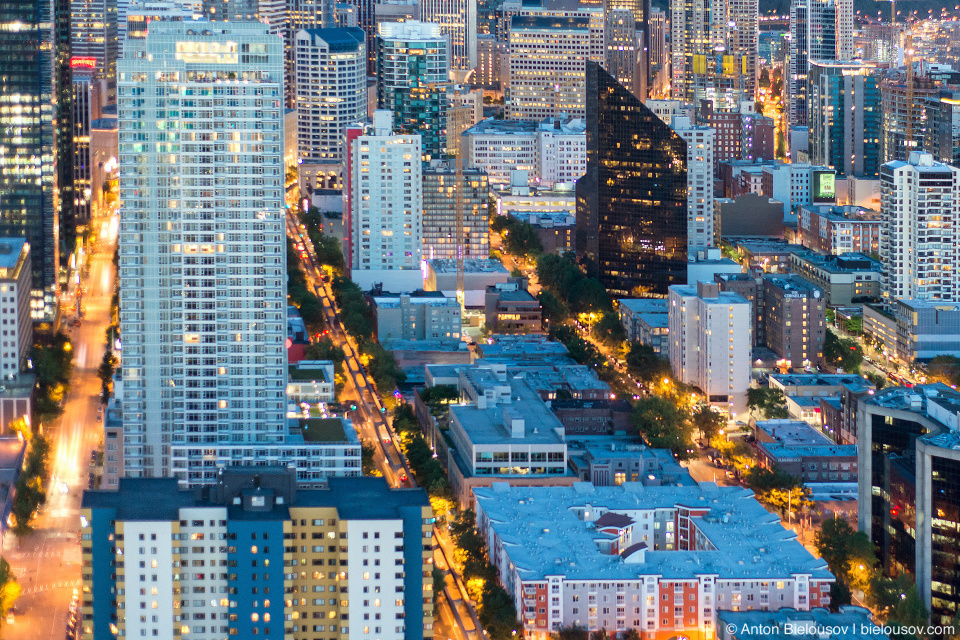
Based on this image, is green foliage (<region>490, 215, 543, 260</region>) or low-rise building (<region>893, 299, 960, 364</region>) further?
green foliage (<region>490, 215, 543, 260</region>)

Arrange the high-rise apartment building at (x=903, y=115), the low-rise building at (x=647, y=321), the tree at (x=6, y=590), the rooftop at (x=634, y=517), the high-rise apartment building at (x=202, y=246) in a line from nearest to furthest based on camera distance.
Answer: the rooftop at (x=634, y=517), the tree at (x=6, y=590), the high-rise apartment building at (x=202, y=246), the low-rise building at (x=647, y=321), the high-rise apartment building at (x=903, y=115)

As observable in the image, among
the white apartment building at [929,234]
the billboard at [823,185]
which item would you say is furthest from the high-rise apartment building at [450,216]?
the billboard at [823,185]

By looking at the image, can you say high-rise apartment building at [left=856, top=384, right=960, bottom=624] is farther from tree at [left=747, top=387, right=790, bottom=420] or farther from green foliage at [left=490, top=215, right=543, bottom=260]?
green foliage at [left=490, top=215, right=543, bottom=260]

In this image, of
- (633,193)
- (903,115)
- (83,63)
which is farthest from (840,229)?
(83,63)

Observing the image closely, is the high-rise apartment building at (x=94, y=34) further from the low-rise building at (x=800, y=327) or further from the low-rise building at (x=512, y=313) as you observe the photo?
the low-rise building at (x=800, y=327)

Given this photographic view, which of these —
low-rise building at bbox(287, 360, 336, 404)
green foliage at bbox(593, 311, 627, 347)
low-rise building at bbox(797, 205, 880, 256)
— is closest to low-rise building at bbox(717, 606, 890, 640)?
low-rise building at bbox(287, 360, 336, 404)

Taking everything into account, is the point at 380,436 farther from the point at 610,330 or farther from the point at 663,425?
the point at 610,330
